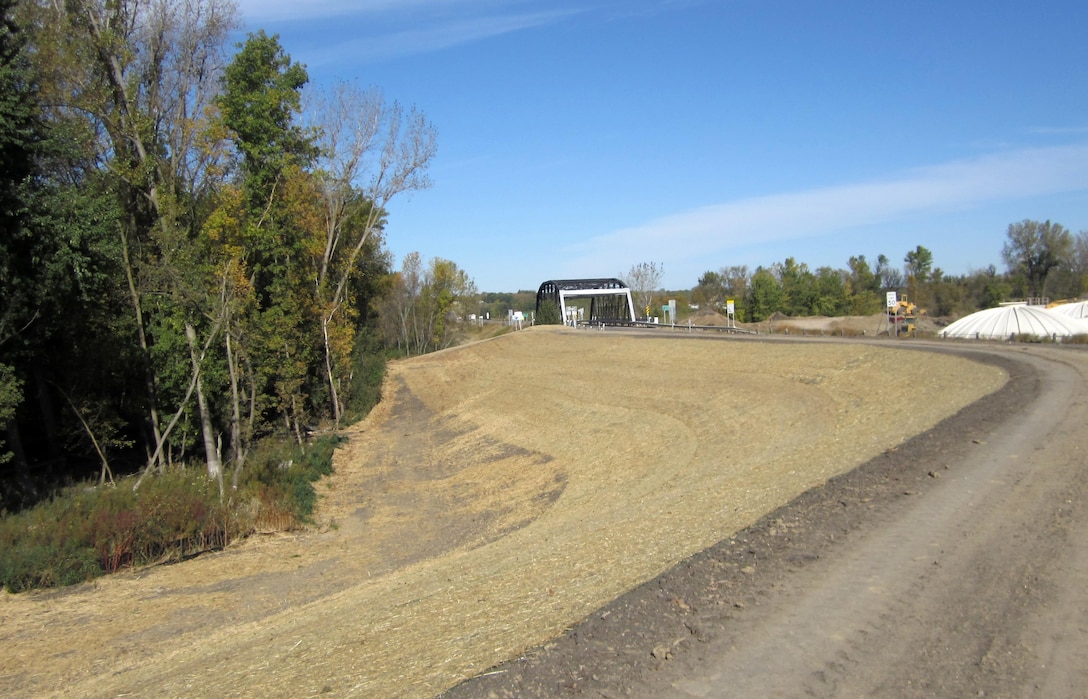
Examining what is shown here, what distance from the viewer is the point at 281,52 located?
3691cm

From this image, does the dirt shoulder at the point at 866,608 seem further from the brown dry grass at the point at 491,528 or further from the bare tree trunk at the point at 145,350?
the bare tree trunk at the point at 145,350

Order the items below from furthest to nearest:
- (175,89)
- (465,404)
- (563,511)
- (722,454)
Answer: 1. (465,404)
2. (175,89)
3. (722,454)
4. (563,511)

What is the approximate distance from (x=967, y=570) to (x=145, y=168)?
92.4ft

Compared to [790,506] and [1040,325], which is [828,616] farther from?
[1040,325]

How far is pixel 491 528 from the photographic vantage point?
20000 mm

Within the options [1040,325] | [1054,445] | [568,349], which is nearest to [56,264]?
[1054,445]

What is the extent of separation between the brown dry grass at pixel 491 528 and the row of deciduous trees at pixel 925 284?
66987 millimetres

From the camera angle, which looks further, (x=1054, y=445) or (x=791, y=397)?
(x=791, y=397)

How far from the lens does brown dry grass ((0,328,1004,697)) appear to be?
8.96 metres

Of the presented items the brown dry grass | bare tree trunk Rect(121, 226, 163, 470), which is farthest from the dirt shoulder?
bare tree trunk Rect(121, 226, 163, 470)

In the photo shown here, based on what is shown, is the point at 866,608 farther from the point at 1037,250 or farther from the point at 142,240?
the point at 1037,250

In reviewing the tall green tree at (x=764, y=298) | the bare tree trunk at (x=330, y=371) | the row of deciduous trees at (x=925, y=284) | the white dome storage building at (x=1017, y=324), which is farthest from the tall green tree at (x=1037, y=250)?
the bare tree trunk at (x=330, y=371)

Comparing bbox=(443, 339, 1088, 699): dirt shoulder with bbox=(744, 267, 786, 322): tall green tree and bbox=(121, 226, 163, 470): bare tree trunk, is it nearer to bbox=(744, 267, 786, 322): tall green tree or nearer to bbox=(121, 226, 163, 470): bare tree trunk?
bbox=(121, 226, 163, 470): bare tree trunk

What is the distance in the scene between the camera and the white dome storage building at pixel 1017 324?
43531 mm
